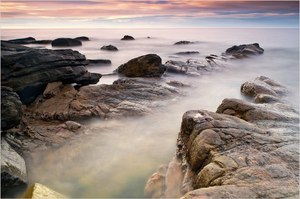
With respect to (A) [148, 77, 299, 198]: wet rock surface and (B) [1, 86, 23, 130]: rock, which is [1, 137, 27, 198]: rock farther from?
(A) [148, 77, 299, 198]: wet rock surface

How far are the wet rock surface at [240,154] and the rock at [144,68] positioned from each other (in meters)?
14.9

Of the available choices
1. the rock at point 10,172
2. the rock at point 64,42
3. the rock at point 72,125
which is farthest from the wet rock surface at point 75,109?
the rock at point 64,42

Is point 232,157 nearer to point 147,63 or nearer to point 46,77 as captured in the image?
point 46,77

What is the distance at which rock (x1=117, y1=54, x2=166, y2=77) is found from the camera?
93.4 ft

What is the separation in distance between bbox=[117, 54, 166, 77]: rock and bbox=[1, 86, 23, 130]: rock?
1648cm

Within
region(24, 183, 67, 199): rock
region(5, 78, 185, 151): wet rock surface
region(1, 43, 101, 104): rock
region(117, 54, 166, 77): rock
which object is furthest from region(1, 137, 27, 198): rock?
region(117, 54, 166, 77): rock

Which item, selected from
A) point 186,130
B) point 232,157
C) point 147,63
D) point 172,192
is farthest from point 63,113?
point 147,63

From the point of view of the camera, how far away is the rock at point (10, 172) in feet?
33.5

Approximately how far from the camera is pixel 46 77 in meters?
19.0

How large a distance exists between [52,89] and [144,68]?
11.1m

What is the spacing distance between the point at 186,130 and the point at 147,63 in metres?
17.3

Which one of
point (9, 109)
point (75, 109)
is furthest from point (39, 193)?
point (75, 109)

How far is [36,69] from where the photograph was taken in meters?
18.2

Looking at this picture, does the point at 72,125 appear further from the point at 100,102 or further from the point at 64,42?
the point at 64,42
